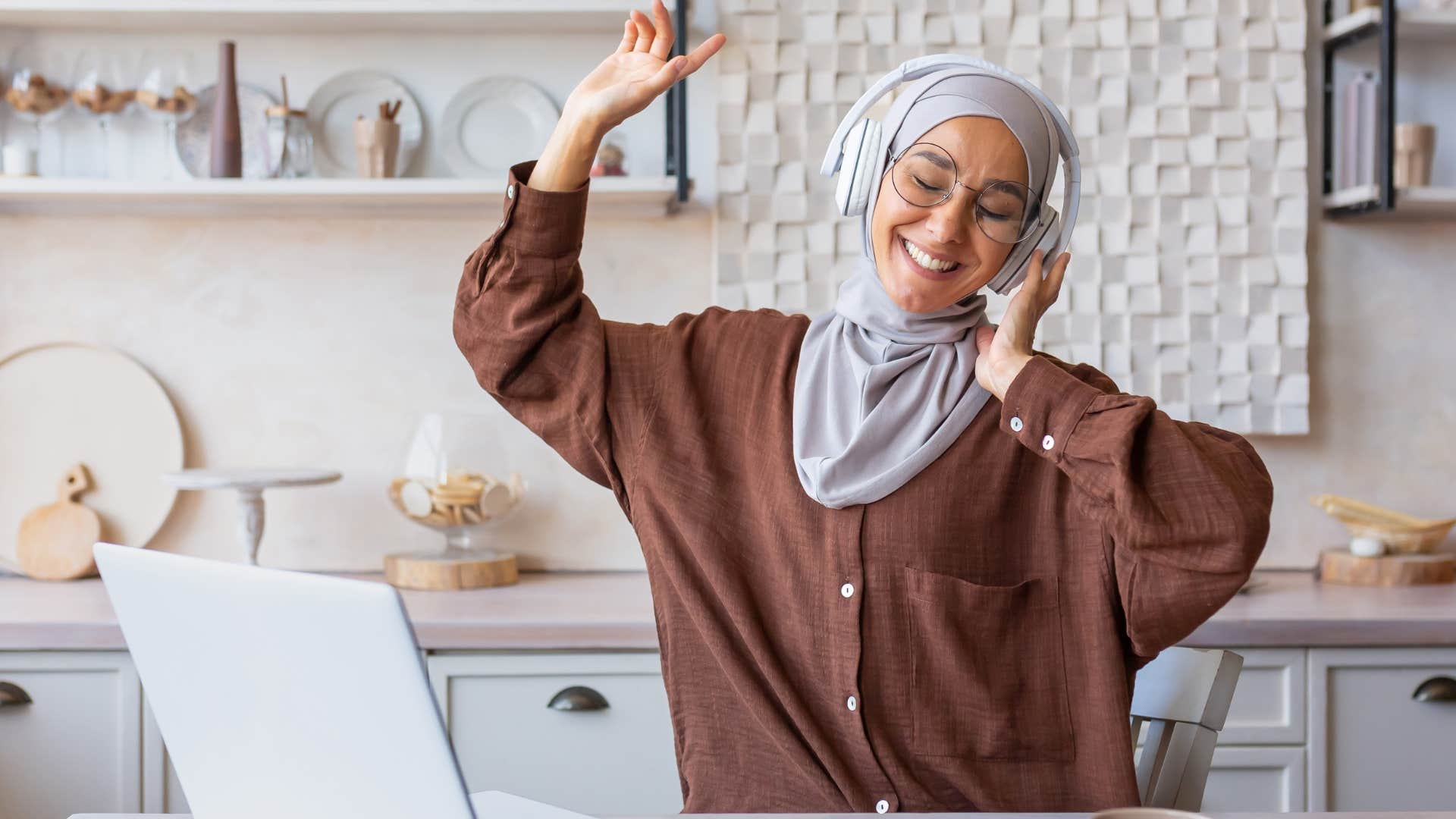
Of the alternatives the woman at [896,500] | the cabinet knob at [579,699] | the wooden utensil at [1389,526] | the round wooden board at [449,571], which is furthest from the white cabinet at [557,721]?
the woman at [896,500]

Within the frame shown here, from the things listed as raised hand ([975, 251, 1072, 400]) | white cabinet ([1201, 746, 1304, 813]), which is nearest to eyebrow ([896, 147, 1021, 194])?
raised hand ([975, 251, 1072, 400])

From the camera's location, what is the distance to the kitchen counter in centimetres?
199

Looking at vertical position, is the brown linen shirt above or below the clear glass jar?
below

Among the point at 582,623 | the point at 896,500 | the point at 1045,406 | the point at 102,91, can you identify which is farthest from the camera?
the point at 102,91

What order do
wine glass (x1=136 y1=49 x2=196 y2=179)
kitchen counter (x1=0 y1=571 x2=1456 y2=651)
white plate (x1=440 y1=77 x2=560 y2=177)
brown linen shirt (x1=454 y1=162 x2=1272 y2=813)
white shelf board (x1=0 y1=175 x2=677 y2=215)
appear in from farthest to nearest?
white plate (x1=440 y1=77 x2=560 y2=177)
wine glass (x1=136 y1=49 x2=196 y2=179)
white shelf board (x1=0 y1=175 x2=677 y2=215)
kitchen counter (x1=0 y1=571 x2=1456 y2=651)
brown linen shirt (x1=454 y1=162 x2=1272 y2=813)

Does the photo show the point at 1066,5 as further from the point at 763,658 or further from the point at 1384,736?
the point at 763,658

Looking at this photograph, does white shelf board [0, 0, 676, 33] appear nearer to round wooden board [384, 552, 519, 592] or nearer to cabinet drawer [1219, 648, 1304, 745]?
round wooden board [384, 552, 519, 592]

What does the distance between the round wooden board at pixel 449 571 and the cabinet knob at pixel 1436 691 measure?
A: 1592mm

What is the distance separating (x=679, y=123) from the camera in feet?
7.67

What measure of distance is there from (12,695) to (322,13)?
51.2 inches

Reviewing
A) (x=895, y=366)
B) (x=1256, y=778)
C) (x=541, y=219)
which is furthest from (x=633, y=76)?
(x=1256, y=778)

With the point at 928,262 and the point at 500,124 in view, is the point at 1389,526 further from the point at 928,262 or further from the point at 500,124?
the point at 500,124

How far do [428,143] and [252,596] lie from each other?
6.33 ft

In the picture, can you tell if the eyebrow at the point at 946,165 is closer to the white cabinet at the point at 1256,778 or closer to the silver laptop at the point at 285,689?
the silver laptop at the point at 285,689
